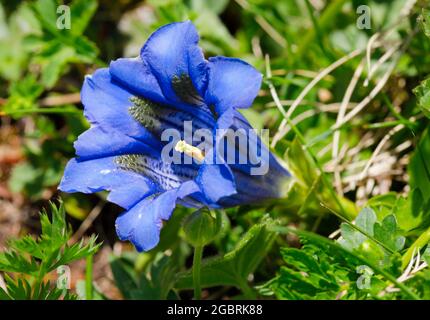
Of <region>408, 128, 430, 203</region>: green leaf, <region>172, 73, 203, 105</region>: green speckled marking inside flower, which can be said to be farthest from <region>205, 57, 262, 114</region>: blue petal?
<region>408, 128, 430, 203</region>: green leaf

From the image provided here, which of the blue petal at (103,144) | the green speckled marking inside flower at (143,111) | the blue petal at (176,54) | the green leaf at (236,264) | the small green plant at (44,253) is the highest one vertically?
the blue petal at (176,54)

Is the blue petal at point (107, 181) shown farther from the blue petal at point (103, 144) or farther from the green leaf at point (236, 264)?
the green leaf at point (236, 264)

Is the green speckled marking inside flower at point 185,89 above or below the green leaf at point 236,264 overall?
above

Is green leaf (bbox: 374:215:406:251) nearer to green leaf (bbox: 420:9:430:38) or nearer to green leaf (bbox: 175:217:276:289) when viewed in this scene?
green leaf (bbox: 175:217:276:289)

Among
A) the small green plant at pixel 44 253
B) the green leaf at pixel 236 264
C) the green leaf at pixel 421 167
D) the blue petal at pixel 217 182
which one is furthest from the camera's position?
the green leaf at pixel 421 167

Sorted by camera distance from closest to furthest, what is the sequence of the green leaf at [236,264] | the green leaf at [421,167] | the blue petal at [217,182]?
the blue petal at [217,182], the green leaf at [236,264], the green leaf at [421,167]

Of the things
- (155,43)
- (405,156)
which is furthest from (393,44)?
(155,43)

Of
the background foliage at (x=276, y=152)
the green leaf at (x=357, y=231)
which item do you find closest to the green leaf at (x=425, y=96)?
the background foliage at (x=276, y=152)
